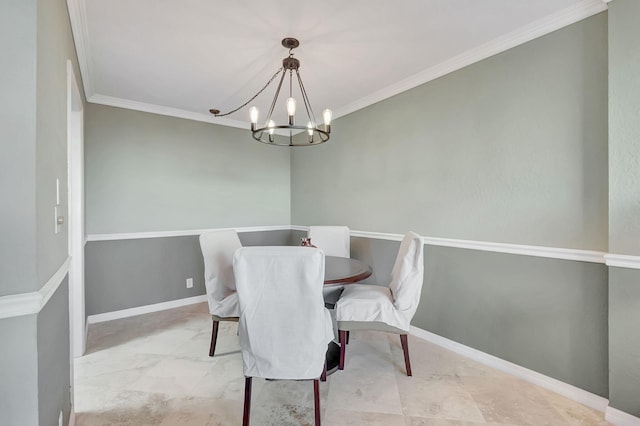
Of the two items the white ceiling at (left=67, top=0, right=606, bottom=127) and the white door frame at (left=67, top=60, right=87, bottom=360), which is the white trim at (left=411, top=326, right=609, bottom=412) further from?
the white door frame at (left=67, top=60, right=87, bottom=360)

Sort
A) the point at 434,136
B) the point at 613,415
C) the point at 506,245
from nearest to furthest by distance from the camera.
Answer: the point at 613,415
the point at 506,245
the point at 434,136

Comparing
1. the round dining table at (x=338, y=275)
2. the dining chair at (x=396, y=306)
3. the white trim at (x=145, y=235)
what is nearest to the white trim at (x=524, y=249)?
the dining chair at (x=396, y=306)

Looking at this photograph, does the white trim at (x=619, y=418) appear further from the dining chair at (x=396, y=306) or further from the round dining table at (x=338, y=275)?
the round dining table at (x=338, y=275)

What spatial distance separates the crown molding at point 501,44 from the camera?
1.84 metres

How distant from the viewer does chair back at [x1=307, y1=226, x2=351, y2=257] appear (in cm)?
328

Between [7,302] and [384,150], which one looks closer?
[7,302]

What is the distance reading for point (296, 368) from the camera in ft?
4.94

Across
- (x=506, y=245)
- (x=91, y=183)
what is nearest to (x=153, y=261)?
(x=91, y=183)

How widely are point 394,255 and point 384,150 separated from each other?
3.69 ft

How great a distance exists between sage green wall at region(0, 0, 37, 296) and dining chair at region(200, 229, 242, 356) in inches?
56.3

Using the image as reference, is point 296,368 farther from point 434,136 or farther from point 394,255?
point 434,136

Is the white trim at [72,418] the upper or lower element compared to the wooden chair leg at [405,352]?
lower

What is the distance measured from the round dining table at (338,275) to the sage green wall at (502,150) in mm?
847

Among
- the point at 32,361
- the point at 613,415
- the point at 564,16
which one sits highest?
the point at 564,16
